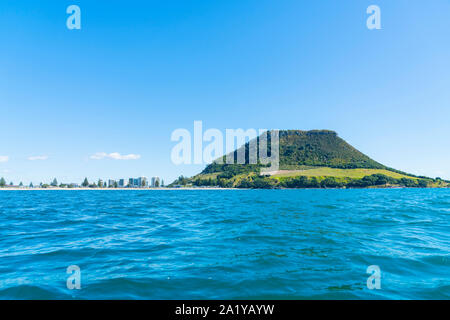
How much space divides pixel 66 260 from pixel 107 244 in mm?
2938

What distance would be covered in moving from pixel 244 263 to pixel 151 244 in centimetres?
637

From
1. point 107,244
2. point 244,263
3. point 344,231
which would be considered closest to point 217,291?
point 244,263

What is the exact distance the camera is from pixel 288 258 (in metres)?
10.8
